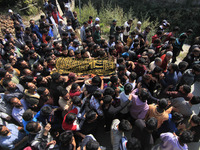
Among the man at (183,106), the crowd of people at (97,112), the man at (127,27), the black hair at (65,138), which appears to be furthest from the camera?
the man at (127,27)

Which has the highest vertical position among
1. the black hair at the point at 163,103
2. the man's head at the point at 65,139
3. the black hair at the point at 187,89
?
the black hair at the point at 187,89

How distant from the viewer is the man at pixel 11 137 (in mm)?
2384

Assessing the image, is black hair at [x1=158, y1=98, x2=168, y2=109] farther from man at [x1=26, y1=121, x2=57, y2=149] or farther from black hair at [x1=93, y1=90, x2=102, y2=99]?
man at [x1=26, y1=121, x2=57, y2=149]

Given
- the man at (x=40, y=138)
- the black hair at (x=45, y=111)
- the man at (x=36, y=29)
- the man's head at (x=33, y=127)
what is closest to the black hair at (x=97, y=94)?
the black hair at (x=45, y=111)

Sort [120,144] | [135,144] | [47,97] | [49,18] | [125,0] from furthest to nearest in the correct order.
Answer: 1. [125,0]
2. [49,18]
3. [47,97]
4. [120,144]
5. [135,144]

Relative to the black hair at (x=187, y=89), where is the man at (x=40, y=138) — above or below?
below

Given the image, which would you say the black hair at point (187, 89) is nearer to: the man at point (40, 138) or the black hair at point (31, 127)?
the man at point (40, 138)

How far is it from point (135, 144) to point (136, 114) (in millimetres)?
941

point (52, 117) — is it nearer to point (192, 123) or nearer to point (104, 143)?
point (104, 143)

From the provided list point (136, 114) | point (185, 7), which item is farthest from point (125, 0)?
point (136, 114)

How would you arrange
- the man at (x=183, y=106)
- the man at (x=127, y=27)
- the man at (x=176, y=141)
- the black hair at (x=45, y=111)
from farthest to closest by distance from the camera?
the man at (x=127, y=27)
the man at (x=183, y=106)
the black hair at (x=45, y=111)
the man at (x=176, y=141)

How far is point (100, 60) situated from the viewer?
4.02 metres

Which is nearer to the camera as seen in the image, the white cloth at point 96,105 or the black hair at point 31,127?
the black hair at point 31,127

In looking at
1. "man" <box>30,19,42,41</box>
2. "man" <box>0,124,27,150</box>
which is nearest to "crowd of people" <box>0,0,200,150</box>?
"man" <box>0,124,27,150</box>
